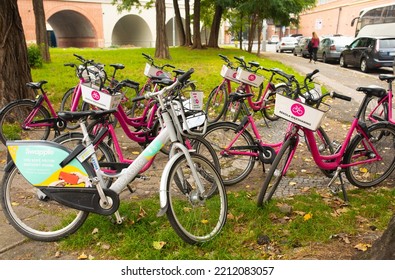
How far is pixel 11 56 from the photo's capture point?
18.7ft

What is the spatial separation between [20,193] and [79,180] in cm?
131

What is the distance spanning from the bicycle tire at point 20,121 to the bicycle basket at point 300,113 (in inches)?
132

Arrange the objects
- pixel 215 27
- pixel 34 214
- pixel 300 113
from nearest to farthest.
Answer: pixel 300 113, pixel 34 214, pixel 215 27

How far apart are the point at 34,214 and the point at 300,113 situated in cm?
264

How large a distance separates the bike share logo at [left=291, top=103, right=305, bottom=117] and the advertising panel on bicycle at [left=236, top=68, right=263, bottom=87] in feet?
8.17

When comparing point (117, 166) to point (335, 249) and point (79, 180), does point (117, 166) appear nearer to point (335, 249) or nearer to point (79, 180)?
point (79, 180)

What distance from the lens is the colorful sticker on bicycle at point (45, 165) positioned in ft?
8.99

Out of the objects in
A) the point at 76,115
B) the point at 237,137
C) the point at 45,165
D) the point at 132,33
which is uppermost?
the point at 132,33

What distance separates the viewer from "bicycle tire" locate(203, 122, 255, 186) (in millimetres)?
3902

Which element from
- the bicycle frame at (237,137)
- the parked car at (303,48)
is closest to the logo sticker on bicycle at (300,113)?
the bicycle frame at (237,137)

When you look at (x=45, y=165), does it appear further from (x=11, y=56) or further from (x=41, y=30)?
(x=41, y=30)

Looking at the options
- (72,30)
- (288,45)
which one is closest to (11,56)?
(288,45)

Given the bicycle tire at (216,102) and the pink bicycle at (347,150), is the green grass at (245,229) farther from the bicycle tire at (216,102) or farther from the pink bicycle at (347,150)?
the bicycle tire at (216,102)

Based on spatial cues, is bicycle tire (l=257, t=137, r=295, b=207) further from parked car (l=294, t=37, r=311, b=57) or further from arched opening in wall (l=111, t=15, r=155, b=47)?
arched opening in wall (l=111, t=15, r=155, b=47)
